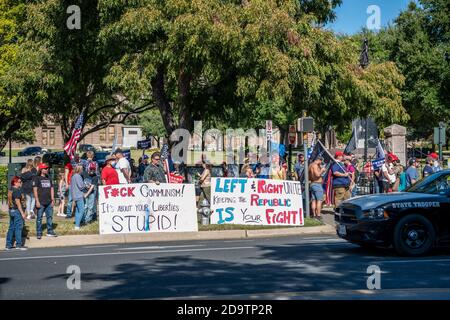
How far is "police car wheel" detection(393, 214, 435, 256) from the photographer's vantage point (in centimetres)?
1180

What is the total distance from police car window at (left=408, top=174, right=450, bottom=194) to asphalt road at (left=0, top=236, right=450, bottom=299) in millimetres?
1168

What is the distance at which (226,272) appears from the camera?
34.0 ft

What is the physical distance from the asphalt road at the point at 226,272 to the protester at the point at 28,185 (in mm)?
2850

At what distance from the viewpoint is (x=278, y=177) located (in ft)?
65.1

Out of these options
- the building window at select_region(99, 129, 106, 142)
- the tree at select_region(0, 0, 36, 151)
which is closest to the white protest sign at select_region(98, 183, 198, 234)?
the tree at select_region(0, 0, 36, 151)

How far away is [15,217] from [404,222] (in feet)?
26.1

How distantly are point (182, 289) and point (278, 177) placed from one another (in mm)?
11156

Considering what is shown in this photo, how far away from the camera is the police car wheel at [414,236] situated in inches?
465

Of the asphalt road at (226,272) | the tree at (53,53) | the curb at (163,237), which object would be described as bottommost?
the asphalt road at (226,272)

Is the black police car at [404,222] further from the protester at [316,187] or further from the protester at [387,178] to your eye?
the protester at [387,178]

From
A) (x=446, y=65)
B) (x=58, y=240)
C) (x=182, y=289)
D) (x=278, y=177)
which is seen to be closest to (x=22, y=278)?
(x=182, y=289)

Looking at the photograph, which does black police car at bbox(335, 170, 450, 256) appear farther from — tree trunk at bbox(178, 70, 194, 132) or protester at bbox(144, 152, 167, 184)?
tree trunk at bbox(178, 70, 194, 132)

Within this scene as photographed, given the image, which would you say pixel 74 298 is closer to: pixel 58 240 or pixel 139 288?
pixel 139 288

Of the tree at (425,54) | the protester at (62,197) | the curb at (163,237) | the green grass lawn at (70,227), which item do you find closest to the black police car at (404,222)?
the curb at (163,237)
